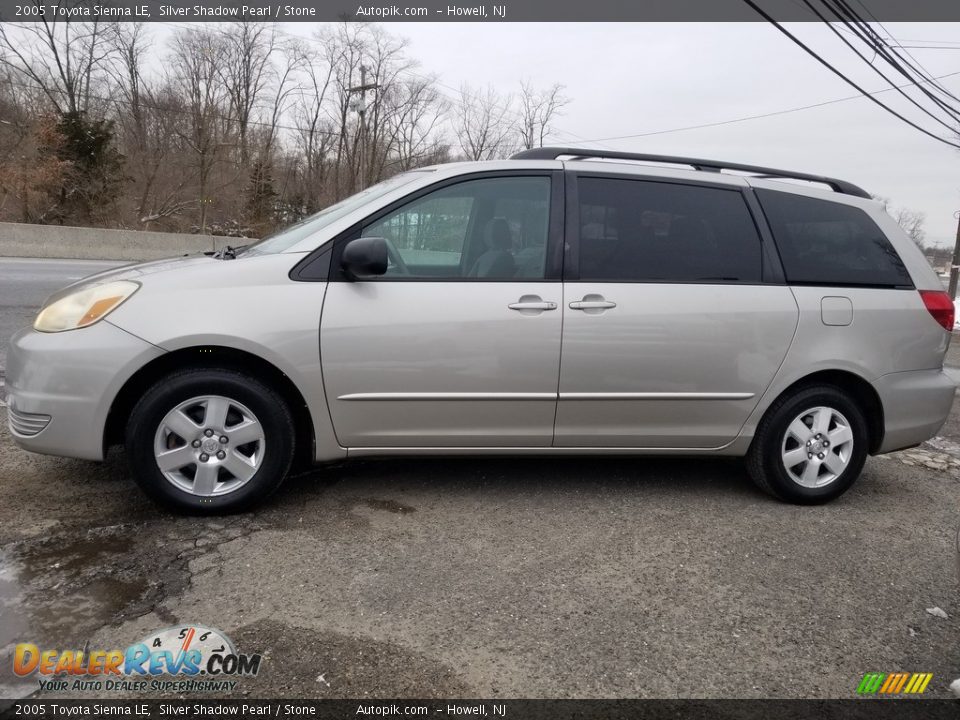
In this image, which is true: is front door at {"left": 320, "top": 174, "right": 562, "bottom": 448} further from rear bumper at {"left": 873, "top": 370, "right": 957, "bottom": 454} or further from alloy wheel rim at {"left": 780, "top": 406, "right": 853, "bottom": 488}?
rear bumper at {"left": 873, "top": 370, "right": 957, "bottom": 454}

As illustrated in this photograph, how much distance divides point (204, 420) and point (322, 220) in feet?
3.88

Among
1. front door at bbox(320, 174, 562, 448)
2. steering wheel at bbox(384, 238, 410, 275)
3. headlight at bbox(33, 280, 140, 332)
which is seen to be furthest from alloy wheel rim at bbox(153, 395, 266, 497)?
steering wheel at bbox(384, 238, 410, 275)

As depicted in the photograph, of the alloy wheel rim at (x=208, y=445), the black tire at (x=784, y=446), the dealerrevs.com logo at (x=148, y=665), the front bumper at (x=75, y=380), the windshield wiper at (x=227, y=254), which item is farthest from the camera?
the black tire at (x=784, y=446)

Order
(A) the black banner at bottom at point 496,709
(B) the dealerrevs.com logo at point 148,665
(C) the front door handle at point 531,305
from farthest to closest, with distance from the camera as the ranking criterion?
(C) the front door handle at point 531,305
(B) the dealerrevs.com logo at point 148,665
(A) the black banner at bottom at point 496,709

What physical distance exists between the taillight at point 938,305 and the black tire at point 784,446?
71 centimetres

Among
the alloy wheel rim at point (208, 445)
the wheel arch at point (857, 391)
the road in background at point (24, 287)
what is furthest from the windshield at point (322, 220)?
the road in background at point (24, 287)

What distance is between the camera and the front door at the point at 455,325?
3.18 metres

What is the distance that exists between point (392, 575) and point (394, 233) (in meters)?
1.63

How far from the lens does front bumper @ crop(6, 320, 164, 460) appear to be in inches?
116

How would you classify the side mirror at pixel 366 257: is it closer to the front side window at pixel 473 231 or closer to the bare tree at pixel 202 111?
the front side window at pixel 473 231

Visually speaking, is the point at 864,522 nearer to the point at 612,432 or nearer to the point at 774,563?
the point at 774,563

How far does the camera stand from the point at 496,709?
2018 mm

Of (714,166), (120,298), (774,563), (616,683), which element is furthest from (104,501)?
(714,166)

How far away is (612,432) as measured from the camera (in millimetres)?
3521
